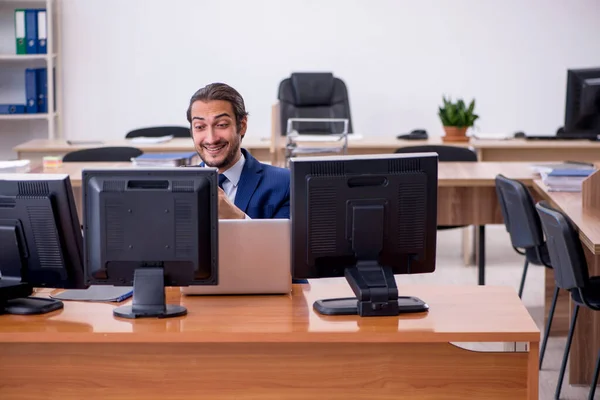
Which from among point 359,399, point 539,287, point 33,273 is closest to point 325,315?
point 359,399

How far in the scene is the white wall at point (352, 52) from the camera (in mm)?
8023

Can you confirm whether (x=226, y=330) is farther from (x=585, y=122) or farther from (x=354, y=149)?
(x=354, y=149)

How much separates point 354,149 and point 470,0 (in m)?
2.22

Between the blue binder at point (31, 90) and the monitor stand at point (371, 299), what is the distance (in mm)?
5613

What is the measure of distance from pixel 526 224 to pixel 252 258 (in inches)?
77.6

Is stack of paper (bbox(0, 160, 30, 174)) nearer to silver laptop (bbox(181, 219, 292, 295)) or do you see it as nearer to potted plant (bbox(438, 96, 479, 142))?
silver laptop (bbox(181, 219, 292, 295))

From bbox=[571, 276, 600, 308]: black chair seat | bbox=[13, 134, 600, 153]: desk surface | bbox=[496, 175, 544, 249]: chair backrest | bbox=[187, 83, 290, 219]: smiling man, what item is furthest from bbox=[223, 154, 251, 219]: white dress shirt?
bbox=[13, 134, 600, 153]: desk surface

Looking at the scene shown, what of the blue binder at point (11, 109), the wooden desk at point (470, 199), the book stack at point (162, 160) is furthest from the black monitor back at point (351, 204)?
the blue binder at point (11, 109)

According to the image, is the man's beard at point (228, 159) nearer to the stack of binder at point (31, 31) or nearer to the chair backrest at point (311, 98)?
the chair backrest at point (311, 98)

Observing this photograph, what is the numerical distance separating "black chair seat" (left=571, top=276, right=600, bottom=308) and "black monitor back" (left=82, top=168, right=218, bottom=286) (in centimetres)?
162

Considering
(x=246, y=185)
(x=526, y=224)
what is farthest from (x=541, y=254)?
(x=246, y=185)

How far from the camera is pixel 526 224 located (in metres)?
4.23

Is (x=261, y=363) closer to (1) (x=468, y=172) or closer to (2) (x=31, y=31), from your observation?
(1) (x=468, y=172)

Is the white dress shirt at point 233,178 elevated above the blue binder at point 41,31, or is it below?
below
